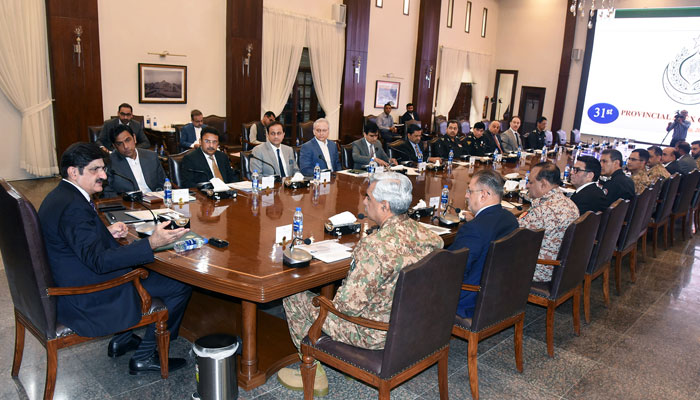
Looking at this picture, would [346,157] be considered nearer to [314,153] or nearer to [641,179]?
[314,153]

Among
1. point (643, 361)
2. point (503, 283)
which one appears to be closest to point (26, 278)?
point (503, 283)

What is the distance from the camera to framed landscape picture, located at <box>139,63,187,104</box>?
7.72m

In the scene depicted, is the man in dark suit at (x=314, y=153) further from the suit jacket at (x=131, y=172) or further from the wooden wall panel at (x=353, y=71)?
the wooden wall panel at (x=353, y=71)

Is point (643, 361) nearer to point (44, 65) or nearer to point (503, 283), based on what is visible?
point (503, 283)

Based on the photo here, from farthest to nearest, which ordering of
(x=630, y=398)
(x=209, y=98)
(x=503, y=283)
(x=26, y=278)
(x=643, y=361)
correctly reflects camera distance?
1. (x=209, y=98)
2. (x=643, y=361)
3. (x=630, y=398)
4. (x=503, y=283)
5. (x=26, y=278)

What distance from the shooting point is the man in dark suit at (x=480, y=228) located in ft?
8.52

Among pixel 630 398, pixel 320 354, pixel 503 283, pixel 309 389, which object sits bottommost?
pixel 630 398

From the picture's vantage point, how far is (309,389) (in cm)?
236

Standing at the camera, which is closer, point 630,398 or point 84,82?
point 630,398

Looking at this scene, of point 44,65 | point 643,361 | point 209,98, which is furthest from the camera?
point 209,98

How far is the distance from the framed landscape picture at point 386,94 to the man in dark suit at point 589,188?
27.1 feet

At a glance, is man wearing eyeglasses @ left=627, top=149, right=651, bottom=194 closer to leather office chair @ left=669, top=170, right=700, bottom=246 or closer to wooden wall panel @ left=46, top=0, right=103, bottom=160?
leather office chair @ left=669, top=170, right=700, bottom=246

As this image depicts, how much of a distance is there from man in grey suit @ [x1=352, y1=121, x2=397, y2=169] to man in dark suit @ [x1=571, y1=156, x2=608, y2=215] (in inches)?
95.0

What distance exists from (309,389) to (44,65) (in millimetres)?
6580
